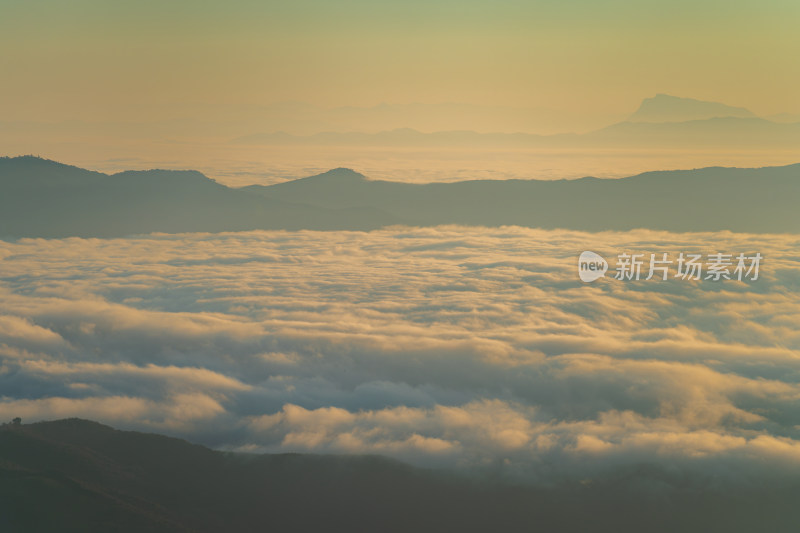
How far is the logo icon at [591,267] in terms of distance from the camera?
497ft

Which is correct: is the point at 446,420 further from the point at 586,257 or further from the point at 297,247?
the point at 297,247

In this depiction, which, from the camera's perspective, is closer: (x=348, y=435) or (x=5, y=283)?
(x=348, y=435)

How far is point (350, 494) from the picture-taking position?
96812 mm

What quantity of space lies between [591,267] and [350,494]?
77.4 m

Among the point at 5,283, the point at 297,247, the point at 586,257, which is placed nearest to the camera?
the point at 5,283

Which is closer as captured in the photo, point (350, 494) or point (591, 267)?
point (350, 494)

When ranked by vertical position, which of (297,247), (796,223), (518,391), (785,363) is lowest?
(518,391)

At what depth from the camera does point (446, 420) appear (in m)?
117

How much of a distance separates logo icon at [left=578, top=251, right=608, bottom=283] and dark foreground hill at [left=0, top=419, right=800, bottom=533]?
50.8 metres

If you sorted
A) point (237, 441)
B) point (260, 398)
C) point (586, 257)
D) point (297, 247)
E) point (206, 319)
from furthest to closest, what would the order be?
point (297, 247) < point (586, 257) < point (206, 319) < point (260, 398) < point (237, 441)

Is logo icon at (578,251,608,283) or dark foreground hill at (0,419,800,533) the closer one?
dark foreground hill at (0,419,800,533)

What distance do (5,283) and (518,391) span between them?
10116 cm

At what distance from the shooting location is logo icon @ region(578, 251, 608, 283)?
151625mm

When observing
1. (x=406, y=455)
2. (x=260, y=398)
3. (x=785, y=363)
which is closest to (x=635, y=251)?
(x=785, y=363)
